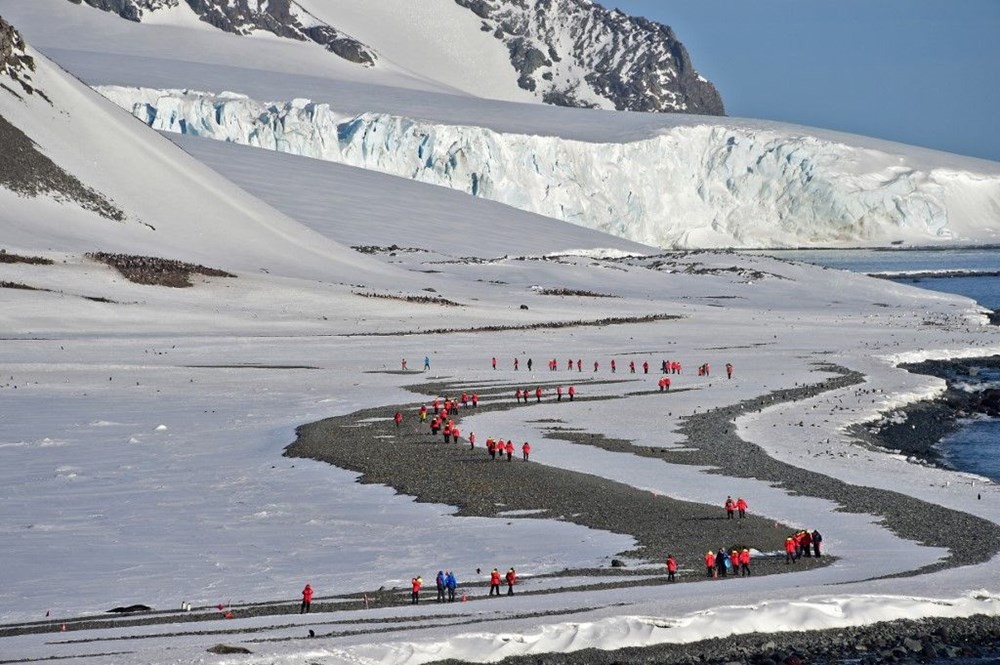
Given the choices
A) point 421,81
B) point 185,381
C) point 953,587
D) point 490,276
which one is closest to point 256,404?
point 185,381

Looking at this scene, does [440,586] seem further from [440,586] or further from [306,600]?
[306,600]

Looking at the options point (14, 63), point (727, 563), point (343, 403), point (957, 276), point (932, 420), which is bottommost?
point (727, 563)

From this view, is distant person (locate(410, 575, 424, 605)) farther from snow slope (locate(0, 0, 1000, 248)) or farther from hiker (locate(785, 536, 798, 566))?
snow slope (locate(0, 0, 1000, 248))

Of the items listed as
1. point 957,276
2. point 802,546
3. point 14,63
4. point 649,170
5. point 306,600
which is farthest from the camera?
point 649,170

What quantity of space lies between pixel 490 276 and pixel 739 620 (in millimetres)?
66567

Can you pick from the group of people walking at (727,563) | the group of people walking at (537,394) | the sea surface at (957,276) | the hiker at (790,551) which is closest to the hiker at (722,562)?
the group of people walking at (727,563)

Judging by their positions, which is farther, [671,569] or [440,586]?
[671,569]

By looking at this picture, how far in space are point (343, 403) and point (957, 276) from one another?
258ft

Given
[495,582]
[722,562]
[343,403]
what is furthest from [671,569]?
[343,403]

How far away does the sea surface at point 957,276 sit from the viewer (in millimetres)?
33844

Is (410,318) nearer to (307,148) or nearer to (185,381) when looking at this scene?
(185,381)

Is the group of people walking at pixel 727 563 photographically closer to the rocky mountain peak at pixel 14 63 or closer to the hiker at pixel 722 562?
the hiker at pixel 722 562

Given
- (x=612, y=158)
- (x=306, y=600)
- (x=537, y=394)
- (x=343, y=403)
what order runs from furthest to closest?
(x=612, y=158) < (x=537, y=394) < (x=343, y=403) < (x=306, y=600)

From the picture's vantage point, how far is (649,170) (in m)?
124
